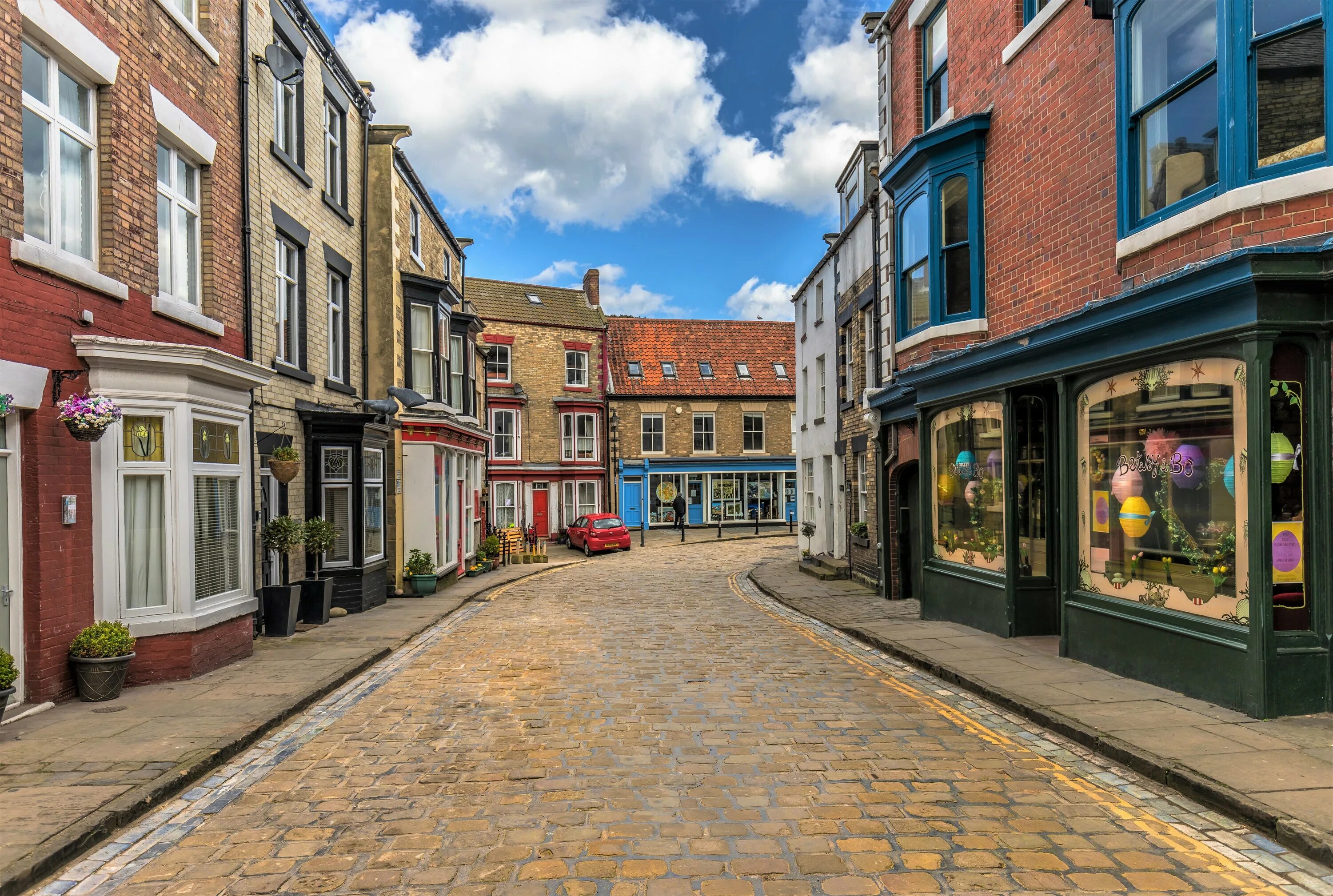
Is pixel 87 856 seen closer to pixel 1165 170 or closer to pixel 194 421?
pixel 194 421

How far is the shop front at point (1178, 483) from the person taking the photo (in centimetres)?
700

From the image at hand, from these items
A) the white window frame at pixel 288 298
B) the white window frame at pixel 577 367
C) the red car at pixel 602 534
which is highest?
the white window frame at pixel 577 367

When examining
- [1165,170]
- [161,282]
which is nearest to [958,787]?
[1165,170]

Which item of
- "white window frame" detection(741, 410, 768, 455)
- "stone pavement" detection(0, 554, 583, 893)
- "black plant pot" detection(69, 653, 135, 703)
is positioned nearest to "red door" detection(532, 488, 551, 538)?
"white window frame" detection(741, 410, 768, 455)

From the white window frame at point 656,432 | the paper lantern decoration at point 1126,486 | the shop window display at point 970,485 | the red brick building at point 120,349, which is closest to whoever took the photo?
the red brick building at point 120,349

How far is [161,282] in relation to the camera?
10.3 metres

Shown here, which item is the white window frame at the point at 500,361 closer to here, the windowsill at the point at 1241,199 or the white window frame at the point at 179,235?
the white window frame at the point at 179,235

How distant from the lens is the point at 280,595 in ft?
42.0

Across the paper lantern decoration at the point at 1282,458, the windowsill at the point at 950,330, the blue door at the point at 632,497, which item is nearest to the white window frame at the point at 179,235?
the windowsill at the point at 950,330

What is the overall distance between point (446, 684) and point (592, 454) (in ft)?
100

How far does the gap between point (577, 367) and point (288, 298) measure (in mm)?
25697

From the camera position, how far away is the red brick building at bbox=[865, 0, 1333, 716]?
7039 mm

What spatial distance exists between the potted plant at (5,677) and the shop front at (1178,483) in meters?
10.0

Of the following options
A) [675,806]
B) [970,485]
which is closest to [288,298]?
[970,485]
